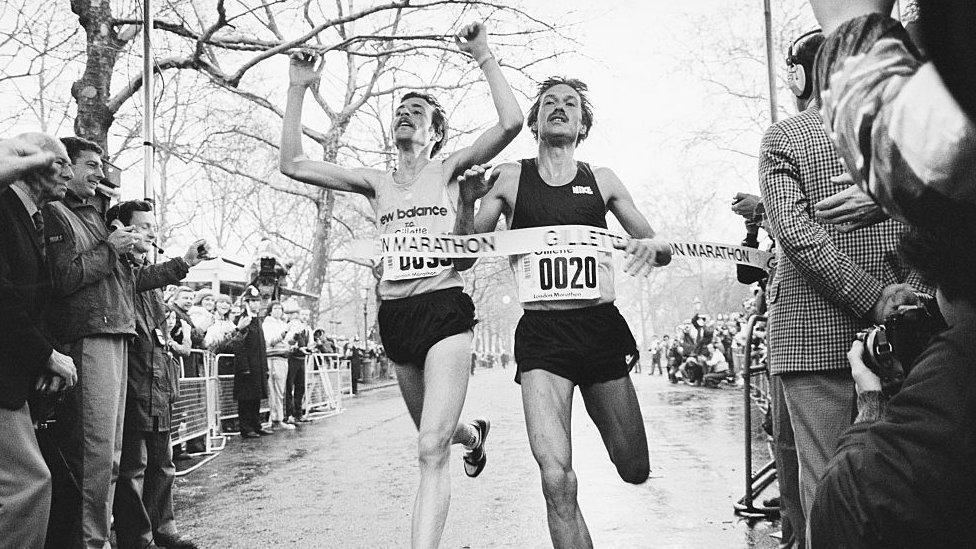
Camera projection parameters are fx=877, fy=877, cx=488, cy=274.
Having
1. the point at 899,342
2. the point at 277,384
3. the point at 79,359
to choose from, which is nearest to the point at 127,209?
the point at 79,359

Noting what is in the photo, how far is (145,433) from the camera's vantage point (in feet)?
18.3

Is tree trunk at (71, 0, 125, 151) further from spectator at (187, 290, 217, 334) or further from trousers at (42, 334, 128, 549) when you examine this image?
trousers at (42, 334, 128, 549)

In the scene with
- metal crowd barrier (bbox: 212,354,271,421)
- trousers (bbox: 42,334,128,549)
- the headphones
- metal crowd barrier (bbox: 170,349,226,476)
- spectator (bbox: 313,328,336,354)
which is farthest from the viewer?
spectator (bbox: 313,328,336,354)

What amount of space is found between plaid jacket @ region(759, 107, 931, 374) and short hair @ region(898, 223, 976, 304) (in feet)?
5.57

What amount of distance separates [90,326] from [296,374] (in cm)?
1158

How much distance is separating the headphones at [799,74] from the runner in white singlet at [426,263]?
1229mm

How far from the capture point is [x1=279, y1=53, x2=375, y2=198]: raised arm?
4.50 meters

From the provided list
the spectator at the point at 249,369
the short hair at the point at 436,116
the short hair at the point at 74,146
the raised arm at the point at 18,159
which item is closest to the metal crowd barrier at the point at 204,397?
the spectator at the point at 249,369

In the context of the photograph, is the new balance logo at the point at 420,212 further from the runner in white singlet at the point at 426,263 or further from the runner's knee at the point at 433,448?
the runner's knee at the point at 433,448

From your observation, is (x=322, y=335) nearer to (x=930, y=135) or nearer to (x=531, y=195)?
(x=531, y=195)

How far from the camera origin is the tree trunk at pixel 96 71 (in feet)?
37.6

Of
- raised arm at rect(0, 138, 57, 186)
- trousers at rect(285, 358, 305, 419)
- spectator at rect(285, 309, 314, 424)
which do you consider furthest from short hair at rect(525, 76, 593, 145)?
trousers at rect(285, 358, 305, 419)

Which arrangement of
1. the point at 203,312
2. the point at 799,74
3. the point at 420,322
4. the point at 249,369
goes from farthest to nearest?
the point at 203,312
the point at 249,369
the point at 420,322
the point at 799,74

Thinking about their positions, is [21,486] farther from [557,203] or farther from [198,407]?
[198,407]
